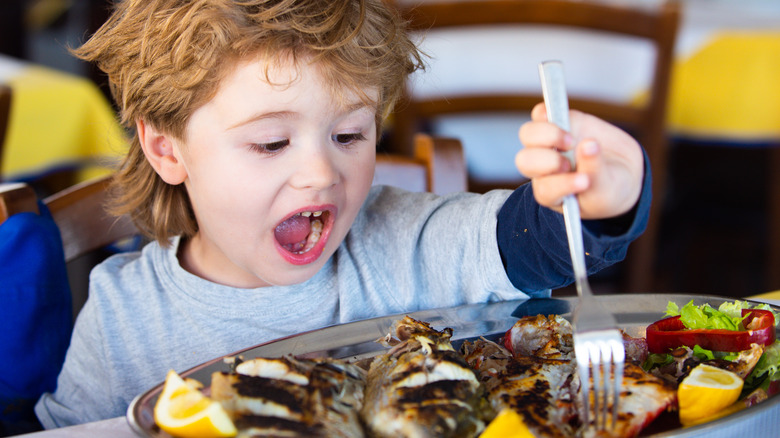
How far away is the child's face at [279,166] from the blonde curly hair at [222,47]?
21 millimetres

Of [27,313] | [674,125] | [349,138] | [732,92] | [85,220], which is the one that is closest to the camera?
[349,138]

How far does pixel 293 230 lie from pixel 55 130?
169 cm

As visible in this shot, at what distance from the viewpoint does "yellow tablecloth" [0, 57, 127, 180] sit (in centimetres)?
234

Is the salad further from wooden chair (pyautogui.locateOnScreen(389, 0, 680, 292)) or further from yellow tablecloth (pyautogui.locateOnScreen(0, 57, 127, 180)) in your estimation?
yellow tablecloth (pyautogui.locateOnScreen(0, 57, 127, 180))

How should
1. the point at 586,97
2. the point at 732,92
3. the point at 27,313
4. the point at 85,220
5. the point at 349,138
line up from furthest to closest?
the point at 732,92, the point at 586,97, the point at 85,220, the point at 27,313, the point at 349,138

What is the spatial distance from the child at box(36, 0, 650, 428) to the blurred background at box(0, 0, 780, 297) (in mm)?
917

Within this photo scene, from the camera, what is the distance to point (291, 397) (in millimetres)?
594

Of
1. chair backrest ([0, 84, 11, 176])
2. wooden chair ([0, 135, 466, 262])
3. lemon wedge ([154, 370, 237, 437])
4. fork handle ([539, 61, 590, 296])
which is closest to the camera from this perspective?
lemon wedge ([154, 370, 237, 437])

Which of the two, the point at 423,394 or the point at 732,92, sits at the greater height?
the point at 732,92

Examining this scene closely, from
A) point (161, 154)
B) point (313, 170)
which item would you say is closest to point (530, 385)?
point (313, 170)

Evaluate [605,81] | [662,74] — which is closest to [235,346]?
[662,74]

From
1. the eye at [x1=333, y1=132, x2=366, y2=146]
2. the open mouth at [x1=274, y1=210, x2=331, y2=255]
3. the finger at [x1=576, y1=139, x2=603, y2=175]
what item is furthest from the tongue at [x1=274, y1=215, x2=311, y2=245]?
the finger at [x1=576, y1=139, x2=603, y2=175]

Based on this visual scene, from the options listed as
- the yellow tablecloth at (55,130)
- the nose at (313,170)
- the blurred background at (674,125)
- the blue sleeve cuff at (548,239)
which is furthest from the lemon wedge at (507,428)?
the yellow tablecloth at (55,130)

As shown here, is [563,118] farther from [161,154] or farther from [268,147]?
[161,154]
